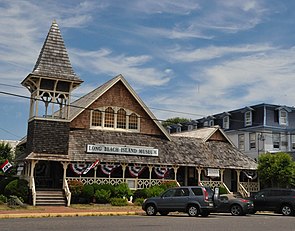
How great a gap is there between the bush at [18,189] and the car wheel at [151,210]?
9287 mm

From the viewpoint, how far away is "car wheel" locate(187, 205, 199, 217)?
886 inches

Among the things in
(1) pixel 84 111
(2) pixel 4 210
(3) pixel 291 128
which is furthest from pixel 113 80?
(3) pixel 291 128

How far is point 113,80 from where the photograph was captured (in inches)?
1383

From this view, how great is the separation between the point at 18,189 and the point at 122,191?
6937 mm

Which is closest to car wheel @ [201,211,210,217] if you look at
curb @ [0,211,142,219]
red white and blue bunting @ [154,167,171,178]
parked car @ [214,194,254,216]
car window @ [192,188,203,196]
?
car window @ [192,188,203,196]

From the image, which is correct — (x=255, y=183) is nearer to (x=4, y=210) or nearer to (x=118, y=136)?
(x=118, y=136)

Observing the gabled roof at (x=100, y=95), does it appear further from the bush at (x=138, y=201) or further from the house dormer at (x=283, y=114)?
the house dormer at (x=283, y=114)

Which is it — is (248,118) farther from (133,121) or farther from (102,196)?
(102,196)

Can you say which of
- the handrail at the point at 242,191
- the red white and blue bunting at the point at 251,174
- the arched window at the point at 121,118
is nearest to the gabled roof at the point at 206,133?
the red white and blue bunting at the point at 251,174

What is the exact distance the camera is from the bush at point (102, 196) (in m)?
30.1

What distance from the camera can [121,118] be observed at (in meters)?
35.8

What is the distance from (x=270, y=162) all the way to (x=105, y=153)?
1356cm

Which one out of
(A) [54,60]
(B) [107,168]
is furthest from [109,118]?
(A) [54,60]

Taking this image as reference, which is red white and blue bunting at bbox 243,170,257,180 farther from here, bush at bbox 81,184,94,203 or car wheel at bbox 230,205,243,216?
bush at bbox 81,184,94,203
